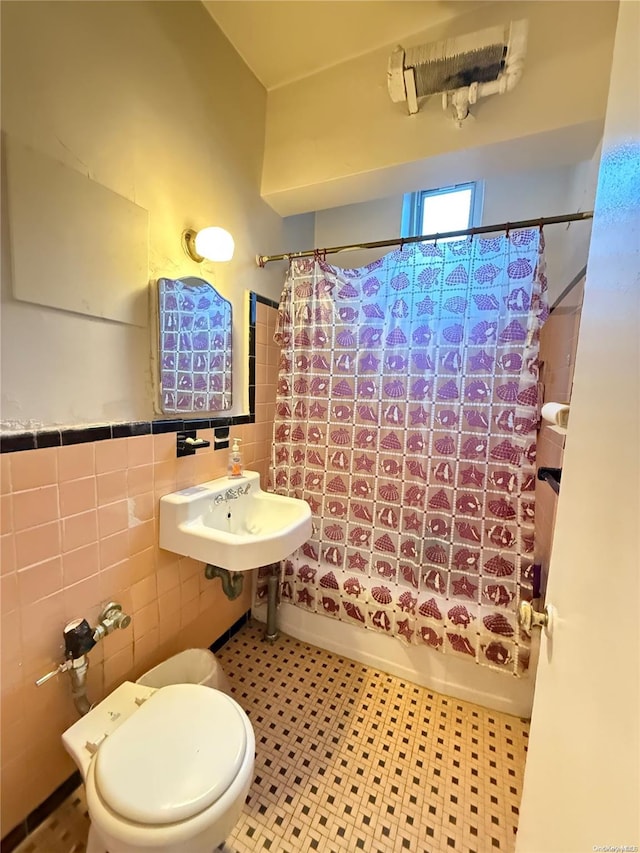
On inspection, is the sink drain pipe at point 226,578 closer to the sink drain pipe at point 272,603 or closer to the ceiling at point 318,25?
the sink drain pipe at point 272,603

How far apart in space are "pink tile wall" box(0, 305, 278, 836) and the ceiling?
1.60m

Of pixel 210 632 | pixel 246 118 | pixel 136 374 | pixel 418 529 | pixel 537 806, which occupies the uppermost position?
pixel 246 118

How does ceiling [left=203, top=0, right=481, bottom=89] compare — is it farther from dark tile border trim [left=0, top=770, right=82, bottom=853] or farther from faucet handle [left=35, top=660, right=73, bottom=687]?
dark tile border trim [left=0, top=770, right=82, bottom=853]

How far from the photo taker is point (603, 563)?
51 cm

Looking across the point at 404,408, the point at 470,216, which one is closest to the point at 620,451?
the point at 404,408

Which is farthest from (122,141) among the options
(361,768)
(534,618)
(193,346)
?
Answer: (361,768)

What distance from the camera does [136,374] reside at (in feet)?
3.97

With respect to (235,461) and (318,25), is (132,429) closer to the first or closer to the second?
(235,461)

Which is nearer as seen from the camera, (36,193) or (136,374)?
(36,193)

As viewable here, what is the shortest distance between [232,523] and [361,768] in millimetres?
1018

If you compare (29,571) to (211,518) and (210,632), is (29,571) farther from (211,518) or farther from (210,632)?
(210,632)

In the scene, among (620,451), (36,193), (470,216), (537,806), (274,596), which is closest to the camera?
(620,451)

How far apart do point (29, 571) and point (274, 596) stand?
1.17 m

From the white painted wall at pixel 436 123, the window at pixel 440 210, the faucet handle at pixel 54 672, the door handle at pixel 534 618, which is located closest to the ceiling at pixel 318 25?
the white painted wall at pixel 436 123
